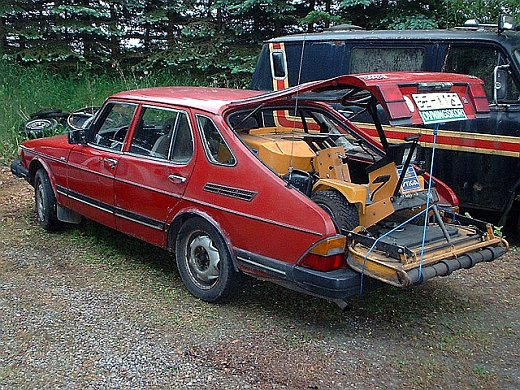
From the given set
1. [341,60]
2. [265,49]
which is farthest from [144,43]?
[341,60]

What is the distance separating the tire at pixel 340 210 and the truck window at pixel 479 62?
105 inches

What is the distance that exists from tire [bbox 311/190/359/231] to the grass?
27.6 feet

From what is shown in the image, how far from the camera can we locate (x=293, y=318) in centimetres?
457

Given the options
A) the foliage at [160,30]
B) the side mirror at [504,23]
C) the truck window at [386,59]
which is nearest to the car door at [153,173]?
the truck window at [386,59]

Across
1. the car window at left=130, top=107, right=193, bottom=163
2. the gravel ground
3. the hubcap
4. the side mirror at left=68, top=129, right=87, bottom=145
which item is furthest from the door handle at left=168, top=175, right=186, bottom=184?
the side mirror at left=68, top=129, right=87, bottom=145

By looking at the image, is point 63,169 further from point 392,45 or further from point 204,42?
point 204,42

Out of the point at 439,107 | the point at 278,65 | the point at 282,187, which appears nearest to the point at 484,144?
the point at 439,107

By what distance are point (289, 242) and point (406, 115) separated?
3.77ft

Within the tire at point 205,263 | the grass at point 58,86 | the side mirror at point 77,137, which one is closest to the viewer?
the tire at point 205,263

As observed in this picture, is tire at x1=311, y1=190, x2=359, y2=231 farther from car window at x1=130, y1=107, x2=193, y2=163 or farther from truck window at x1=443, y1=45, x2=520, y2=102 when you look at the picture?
truck window at x1=443, y1=45, x2=520, y2=102

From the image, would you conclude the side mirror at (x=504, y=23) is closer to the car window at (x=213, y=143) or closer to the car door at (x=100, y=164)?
the car window at (x=213, y=143)

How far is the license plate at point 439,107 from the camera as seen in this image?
3916 millimetres

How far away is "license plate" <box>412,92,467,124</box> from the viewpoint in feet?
12.8

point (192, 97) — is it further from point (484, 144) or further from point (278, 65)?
point (484, 144)
